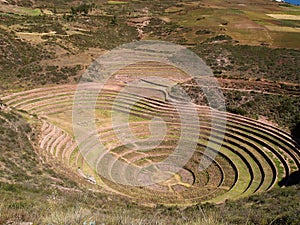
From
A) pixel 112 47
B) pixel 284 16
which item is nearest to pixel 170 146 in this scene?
pixel 112 47

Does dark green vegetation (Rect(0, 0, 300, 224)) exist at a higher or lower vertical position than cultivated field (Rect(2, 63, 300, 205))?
higher

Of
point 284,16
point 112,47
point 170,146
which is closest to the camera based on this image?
point 170,146

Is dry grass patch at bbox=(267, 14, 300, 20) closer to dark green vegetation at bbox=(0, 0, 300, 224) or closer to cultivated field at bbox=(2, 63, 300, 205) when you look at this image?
dark green vegetation at bbox=(0, 0, 300, 224)

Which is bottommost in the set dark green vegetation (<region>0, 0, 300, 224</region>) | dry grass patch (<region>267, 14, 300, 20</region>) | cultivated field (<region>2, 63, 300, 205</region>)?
cultivated field (<region>2, 63, 300, 205</region>)

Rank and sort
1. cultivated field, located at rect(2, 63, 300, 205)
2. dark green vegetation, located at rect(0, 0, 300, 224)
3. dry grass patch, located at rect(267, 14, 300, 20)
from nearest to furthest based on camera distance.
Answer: dark green vegetation, located at rect(0, 0, 300, 224), cultivated field, located at rect(2, 63, 300, 205), dry grass patch, located at rect(267, 14, 300, 20)

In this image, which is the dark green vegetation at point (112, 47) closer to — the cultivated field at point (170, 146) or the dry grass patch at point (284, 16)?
the cultivated field at point (170, 146)

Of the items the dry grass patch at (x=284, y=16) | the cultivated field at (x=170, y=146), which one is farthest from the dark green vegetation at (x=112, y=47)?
the dry grass patch at (x=284, y=16)

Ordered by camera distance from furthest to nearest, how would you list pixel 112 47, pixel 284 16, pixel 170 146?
pixel 284 16 → pixel 112 47 → pixel 170 146

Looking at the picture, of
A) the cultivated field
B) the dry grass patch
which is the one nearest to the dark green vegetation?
the cultivated field

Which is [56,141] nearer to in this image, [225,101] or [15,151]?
[15,151]

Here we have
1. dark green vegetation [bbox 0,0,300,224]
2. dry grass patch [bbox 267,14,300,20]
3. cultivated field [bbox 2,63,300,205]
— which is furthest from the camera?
dry grass patch [bbox 267,14,300,20]

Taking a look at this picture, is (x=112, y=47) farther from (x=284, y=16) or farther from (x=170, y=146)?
(x=284, y=16)
